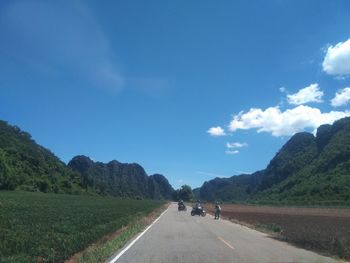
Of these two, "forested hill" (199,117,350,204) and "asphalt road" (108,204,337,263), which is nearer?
"asphalt road" (108,204,337,263)

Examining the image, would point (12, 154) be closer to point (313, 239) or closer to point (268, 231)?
point (268, 231)

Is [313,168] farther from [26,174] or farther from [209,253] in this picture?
[209,253]

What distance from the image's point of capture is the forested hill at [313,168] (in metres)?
102

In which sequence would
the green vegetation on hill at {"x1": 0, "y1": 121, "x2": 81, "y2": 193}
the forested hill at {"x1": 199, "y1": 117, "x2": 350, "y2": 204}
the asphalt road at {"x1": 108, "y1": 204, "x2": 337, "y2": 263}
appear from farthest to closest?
the forested hill at {"x1": 199, "y1": 117, "x2": 350, "y2": 204} < the green vegetation on hill at {"x1": 0, "y1": 121, "x2": 81, "y2": 193} < the asphalt road at {"x1": 108, "y1": 204, "x2": 337, "y2": 263}

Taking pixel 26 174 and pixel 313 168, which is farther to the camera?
pixel 313 168

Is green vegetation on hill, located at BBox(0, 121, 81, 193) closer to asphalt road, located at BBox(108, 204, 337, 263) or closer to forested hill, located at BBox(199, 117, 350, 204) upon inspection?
forested hill, located at BBox(199, 117, 350, 204)

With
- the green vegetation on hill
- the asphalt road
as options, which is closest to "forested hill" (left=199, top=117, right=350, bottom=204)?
the green vegetation on hill

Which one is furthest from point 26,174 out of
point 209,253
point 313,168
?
point 209,253

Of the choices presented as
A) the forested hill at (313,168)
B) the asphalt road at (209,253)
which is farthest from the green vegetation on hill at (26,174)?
the asphalt road at (209,253)

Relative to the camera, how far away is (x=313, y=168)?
13712 centimetres

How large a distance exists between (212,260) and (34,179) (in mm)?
87462

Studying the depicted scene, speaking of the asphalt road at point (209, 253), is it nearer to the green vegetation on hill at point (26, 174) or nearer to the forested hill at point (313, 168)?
the green vegetation on hill at point (26, 174)

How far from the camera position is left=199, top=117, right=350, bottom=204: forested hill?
10162 cm

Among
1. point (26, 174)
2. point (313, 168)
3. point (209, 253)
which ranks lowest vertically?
point (209, 253)
